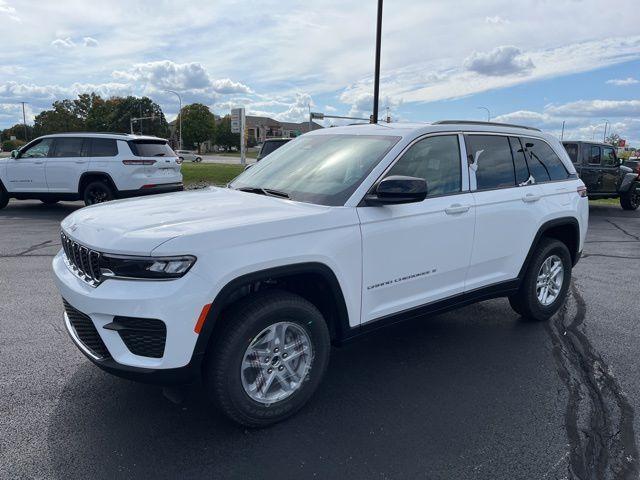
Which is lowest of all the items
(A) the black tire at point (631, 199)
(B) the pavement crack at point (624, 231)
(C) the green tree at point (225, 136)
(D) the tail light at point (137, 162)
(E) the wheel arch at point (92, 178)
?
(B) the pavement crack at point (624, 231)

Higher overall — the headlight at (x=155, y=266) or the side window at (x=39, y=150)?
the side window at (x=39, y=150)

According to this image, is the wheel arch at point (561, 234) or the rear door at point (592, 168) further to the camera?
the rear door at point (592, 168)

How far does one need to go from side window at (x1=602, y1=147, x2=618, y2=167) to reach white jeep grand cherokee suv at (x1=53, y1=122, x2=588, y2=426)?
12032mm

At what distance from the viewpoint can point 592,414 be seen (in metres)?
3.29

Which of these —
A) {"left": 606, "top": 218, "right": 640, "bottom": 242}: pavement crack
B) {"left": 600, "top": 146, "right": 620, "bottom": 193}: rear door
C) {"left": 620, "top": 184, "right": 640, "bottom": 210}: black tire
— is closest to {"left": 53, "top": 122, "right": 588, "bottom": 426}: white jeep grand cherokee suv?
{"left": 606, "top": 218, "right": 640, "bottom": 242}: pavement crack

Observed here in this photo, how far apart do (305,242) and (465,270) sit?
161 centimetres

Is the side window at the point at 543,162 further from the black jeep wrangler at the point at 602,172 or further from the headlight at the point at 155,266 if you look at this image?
the black jeep wrangler at the point at 602,172

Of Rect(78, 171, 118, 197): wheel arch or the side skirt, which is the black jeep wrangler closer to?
the side skirt

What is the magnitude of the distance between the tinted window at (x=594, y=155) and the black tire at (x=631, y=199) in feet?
7.01

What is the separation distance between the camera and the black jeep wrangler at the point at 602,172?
14320 millimetres

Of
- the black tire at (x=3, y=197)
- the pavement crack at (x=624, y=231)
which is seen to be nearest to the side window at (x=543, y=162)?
the pavement crack at (x=624, y=231)

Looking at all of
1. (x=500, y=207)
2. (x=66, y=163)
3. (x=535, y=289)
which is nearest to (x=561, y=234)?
(x=535, y=289)

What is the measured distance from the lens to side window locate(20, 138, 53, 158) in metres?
11.9

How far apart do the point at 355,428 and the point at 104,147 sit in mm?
10341
